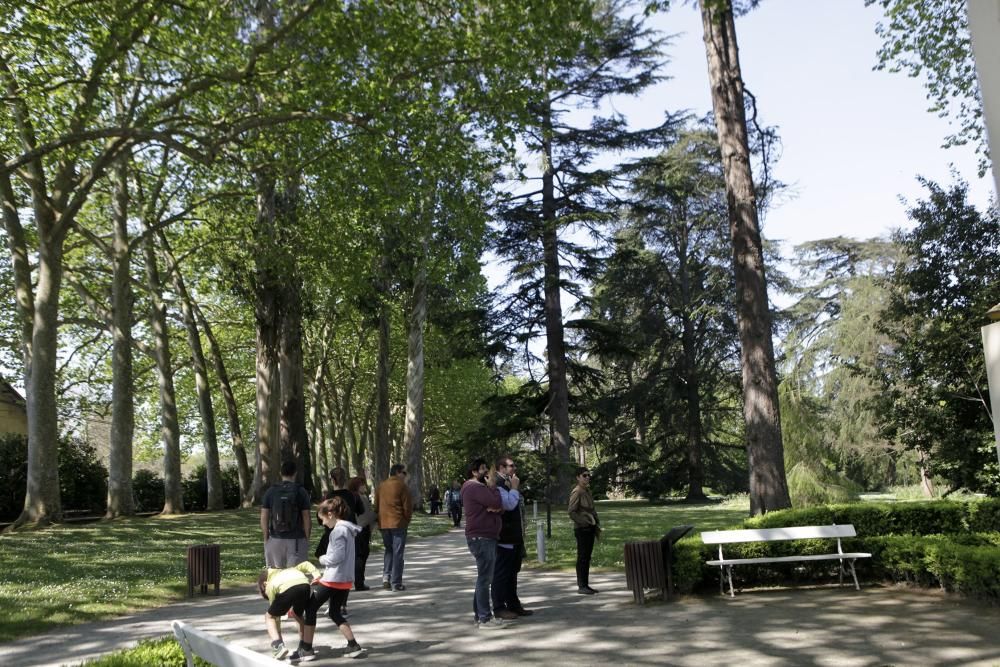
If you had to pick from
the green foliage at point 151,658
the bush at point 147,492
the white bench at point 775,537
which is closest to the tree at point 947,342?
the white bench at point 775,537

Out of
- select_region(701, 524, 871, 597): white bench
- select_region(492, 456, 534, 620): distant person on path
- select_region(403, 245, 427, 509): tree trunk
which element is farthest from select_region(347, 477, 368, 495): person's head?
select_region(403, 245, 427, 509): tree trunk

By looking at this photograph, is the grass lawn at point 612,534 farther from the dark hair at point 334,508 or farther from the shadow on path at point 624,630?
the dark hair at point 334,508

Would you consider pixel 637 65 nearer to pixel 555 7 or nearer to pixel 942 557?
pixel 555 7

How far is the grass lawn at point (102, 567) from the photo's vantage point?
11.2m

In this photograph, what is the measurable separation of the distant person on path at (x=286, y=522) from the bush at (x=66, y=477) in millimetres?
22441

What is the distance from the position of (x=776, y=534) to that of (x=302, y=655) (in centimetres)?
624

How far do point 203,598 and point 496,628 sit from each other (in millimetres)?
5543

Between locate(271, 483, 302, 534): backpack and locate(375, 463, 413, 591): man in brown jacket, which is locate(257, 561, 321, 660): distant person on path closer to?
locate(271, 483, 302, 534): backpack

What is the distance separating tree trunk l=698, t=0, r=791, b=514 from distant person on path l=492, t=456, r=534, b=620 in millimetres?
5210

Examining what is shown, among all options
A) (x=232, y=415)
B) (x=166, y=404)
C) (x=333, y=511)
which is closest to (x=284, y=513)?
(x=333, y=511)

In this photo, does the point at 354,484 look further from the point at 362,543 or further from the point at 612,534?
the point at 612,534

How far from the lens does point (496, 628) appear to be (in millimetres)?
9164

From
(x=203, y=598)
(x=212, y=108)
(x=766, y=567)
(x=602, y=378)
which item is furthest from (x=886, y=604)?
(x=602, y=378)

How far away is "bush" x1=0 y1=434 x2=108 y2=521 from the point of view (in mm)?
28000
